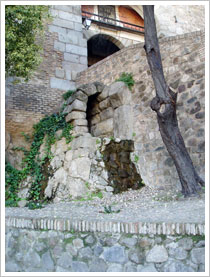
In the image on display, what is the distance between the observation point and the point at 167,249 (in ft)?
12.0

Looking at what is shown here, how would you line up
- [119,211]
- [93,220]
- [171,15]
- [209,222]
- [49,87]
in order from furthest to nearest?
1. [171,15]
2. [49,87]
3. [119,211]
4. [93,220]
5. [209,222]

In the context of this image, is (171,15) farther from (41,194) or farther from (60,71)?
(41,194)

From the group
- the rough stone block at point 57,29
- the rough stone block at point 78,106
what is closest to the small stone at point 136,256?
the rough stone block at point 78,106

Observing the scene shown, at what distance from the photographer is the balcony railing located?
510 inches

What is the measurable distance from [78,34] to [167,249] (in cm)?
887

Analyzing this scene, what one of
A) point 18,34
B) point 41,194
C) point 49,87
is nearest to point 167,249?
point 41,194

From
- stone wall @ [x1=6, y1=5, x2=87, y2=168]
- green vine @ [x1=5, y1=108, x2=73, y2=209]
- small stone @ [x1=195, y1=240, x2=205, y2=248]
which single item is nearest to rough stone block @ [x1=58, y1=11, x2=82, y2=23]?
stone wall @ [x1=6, y1=5, x2=87, y2=168]

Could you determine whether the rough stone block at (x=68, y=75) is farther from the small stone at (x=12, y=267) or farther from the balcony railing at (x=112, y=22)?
the small stone at (x=12, y=267)

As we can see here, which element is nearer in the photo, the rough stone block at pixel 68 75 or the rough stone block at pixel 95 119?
the rough stone block at pixel 95 119

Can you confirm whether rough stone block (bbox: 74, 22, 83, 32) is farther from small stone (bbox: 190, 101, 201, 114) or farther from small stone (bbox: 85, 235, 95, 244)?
small stone (bbox: 85, 235, 95, 244)

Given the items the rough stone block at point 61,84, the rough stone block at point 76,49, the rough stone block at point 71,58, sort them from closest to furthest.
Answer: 1. the rough stone block at point 61,84
2. the rough stone block at point 71,58
3. the rough stone block at point 76,49

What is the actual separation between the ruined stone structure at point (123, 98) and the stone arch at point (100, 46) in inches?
129

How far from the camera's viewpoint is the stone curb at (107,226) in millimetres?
3586

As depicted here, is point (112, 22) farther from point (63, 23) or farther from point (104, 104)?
point (104, 104)
